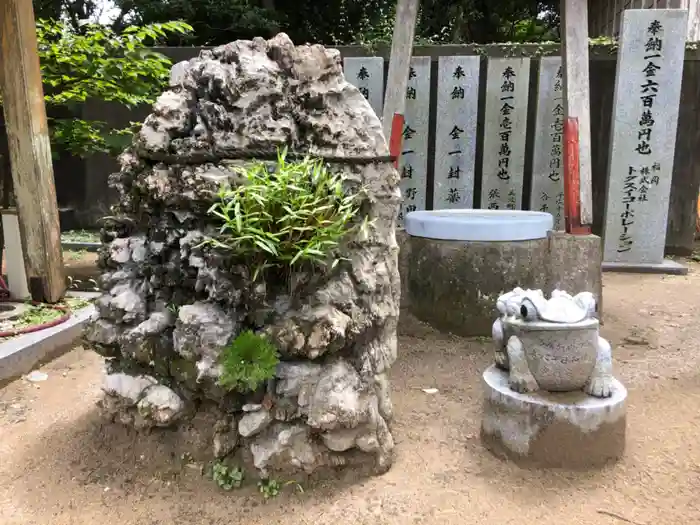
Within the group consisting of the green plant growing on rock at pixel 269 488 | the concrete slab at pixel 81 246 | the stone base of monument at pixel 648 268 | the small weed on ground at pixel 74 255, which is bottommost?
the stone base of monument at pixel 648 268

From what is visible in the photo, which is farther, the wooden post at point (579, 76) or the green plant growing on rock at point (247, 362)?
→ the wooden post at point (579, 76)

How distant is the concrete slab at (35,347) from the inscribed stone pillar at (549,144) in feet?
18.9

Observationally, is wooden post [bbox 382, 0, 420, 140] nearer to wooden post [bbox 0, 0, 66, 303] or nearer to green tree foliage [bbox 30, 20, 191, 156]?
green tree foliage [bbox 30, 20, 191, 156]

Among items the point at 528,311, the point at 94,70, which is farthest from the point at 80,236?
the point at 528,311

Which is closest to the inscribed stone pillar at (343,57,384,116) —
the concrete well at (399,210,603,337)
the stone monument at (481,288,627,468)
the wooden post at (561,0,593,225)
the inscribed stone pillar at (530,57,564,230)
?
the inscribed stone pillar at (530,57,564,230)

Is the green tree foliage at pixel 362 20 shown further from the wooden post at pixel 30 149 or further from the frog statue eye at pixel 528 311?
the frog statue eye at pixel 528 311

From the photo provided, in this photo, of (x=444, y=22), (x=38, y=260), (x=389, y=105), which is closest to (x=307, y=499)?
(x=38, y=260)

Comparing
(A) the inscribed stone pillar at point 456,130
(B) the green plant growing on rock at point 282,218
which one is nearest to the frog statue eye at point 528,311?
(B) the green plant growing on rock at point 282,218

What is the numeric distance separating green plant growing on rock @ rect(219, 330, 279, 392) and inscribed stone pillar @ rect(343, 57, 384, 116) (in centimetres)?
569

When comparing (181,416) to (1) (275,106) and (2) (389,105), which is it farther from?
(2) (389,105)

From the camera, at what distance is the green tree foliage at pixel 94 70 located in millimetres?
5820

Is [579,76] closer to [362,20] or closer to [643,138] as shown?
[643,138]

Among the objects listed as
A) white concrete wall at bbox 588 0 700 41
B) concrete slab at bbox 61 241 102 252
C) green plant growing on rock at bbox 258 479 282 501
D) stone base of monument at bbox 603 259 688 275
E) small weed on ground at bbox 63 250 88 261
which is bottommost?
stone base of monument at bbox 603 259 688 275

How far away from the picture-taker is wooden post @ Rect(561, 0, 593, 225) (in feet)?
18.1
